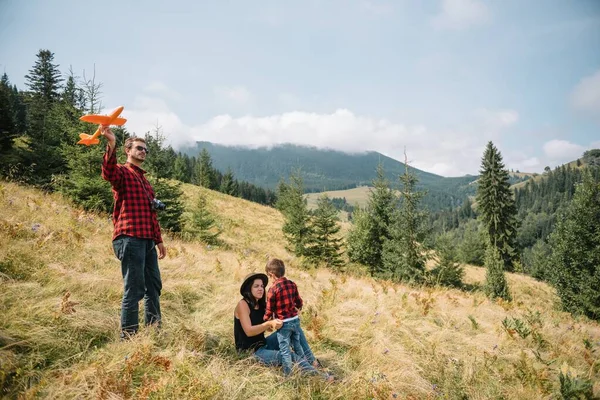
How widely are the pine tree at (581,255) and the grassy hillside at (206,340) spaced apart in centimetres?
1242

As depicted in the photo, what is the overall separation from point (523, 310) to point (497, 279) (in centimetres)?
954

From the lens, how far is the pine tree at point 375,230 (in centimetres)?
1798

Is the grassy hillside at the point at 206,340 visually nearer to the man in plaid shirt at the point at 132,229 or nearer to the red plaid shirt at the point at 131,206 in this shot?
the man in plaid shirt at the point at 132,229

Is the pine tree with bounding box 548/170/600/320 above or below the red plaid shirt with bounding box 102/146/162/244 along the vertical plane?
below

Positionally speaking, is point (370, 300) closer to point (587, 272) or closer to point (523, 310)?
point (523, 310)

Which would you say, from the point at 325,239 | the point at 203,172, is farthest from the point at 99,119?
the point at 203,172

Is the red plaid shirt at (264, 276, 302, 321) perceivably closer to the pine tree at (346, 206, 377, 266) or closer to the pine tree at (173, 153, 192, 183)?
the pine tree at (346, 206, 377, 266)

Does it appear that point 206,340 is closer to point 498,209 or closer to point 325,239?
point 325,239

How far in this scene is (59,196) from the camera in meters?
10.4

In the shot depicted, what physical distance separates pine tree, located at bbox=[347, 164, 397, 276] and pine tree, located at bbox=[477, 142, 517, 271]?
25.5m

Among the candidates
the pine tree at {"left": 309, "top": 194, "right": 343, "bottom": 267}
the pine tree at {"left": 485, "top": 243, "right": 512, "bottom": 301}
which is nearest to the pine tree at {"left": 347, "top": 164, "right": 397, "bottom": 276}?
the pine tree at {"left": 309, "top": 194, "right": 343, "bottom": 267}

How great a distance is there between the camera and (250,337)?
13.6 ft

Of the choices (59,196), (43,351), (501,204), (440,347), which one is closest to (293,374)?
(43,351)

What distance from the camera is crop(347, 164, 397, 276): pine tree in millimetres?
17984
